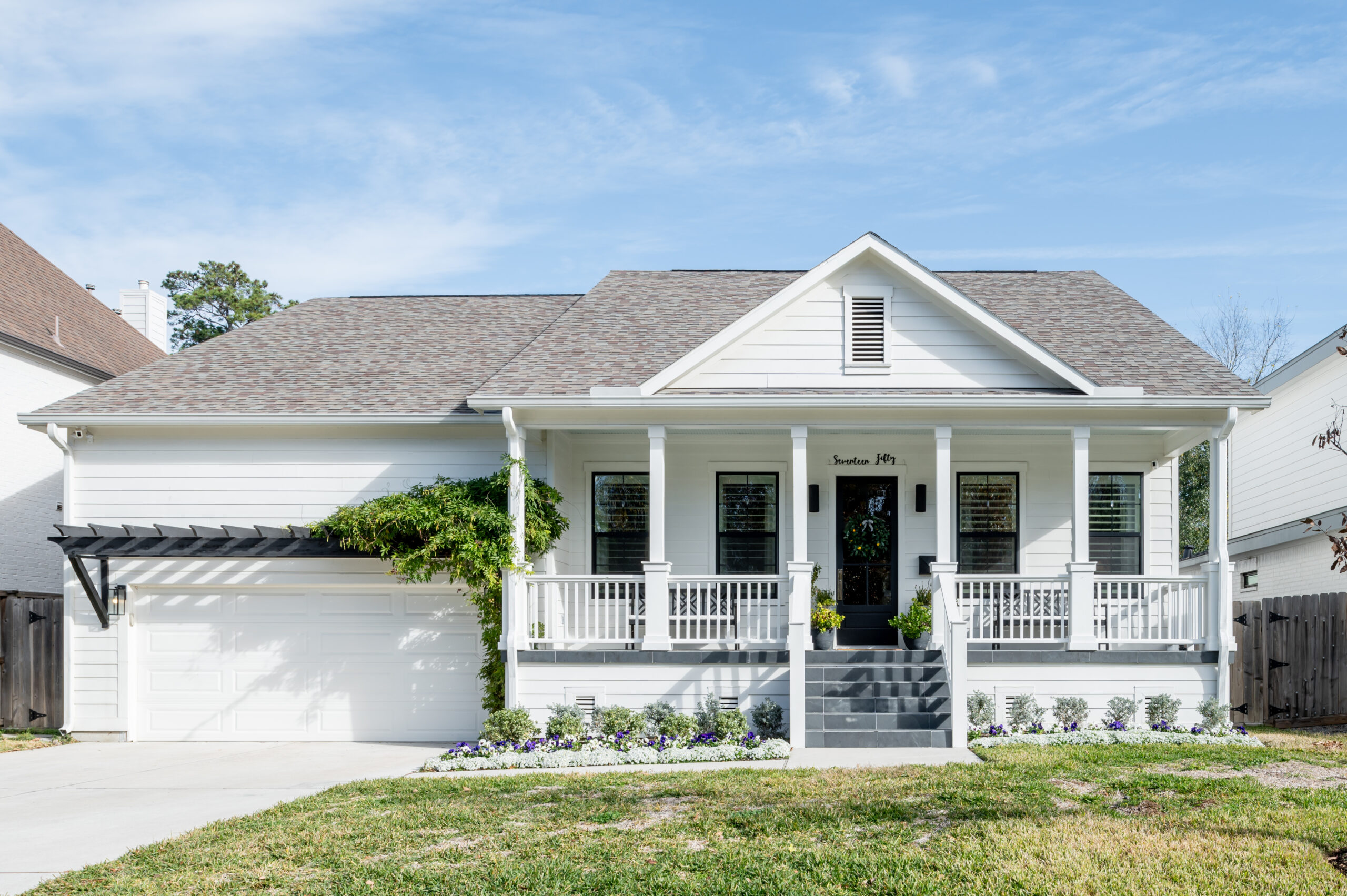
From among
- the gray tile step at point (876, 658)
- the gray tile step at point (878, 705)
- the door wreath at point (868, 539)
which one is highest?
the door wreath at point (868, 539)

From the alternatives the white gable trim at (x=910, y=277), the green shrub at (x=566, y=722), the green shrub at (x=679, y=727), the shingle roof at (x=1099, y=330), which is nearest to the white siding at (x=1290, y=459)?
the shingle roof at (x=1099, y=330)

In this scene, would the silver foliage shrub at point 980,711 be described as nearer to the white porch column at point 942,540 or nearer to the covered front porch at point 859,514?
the white porch column at point 942,540

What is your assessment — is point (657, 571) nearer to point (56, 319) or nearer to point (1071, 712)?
point (1071, 712)

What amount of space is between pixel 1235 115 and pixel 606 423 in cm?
1253

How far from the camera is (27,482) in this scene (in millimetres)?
17844

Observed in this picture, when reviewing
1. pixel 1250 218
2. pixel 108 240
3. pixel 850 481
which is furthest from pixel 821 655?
pixel 108 240

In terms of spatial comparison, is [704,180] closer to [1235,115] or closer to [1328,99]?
[1235,115]

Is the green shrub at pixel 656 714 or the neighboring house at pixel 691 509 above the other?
the neighboring house at pixel 691 509

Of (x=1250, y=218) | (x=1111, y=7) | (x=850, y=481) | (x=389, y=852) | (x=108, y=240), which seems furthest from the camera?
(x=108, y=240)

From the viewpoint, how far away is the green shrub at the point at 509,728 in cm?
1178

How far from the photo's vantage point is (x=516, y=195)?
1816 cm

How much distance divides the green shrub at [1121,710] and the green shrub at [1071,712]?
26 centimetres

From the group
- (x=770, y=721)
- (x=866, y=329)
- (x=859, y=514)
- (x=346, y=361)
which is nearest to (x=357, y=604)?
(x=346, y=361)

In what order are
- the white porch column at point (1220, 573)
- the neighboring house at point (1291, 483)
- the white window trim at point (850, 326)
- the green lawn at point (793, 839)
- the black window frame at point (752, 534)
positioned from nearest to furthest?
the green lawn at point (793, 839) → the white porch column at point (1220, 573) → the white window trim at point (850, 326) → the black window frame at point (752, 534) → the neighboring house at point (1291, 483)
